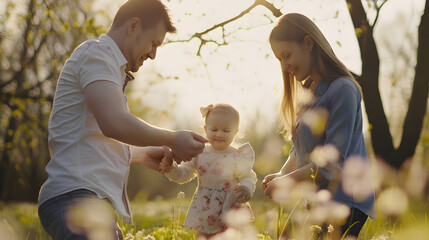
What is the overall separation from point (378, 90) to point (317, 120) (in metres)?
2.60

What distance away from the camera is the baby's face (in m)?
3.59

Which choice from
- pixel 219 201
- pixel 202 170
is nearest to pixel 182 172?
pixel 202 170

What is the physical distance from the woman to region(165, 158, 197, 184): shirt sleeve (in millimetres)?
722

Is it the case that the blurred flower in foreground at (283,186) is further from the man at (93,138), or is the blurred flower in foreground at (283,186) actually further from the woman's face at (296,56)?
the man at (93,138)

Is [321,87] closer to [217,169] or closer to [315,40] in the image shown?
[315,40]

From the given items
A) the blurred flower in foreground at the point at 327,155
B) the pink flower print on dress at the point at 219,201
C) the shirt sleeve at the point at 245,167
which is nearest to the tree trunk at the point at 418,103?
the shirt sleeve at the point at 245,167

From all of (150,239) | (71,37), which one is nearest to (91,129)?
(150,239)

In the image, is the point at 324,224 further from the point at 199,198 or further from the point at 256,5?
the point at 256,5

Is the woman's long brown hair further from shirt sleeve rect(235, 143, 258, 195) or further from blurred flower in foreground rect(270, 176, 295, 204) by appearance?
shirt sleeve rect(235, 143, 258, 195)

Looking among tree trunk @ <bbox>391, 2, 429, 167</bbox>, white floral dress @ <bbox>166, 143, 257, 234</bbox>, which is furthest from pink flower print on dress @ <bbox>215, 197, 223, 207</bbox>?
tree trunk @ <bbox>391, 2, 429, 167</bbox>

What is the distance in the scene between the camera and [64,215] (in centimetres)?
187

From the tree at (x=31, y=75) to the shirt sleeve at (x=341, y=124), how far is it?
7510 millimetres

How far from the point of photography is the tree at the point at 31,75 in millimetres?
10391

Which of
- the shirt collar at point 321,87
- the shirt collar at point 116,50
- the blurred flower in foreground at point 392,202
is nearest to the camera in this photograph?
the shirt collar at point 116,50
